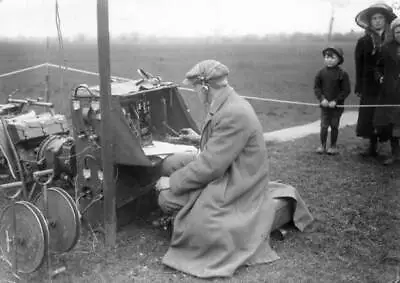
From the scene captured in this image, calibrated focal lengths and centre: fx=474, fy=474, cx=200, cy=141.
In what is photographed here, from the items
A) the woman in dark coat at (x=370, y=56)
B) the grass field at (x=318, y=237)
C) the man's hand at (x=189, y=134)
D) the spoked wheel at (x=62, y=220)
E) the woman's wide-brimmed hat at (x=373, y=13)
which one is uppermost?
the woman's wide-brimmed hat at (x=373, y=13)

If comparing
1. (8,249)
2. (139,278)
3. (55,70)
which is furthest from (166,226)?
(55,70)

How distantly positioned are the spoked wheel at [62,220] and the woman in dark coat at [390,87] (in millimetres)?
4484

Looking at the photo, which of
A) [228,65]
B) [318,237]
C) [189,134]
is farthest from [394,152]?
[228,65]

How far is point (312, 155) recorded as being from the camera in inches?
279

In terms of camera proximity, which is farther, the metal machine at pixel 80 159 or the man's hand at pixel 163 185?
the man's hand at pixel 163 185

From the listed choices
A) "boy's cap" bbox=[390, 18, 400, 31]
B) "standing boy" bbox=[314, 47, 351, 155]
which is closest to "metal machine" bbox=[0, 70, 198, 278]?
"standing boy" bbox=[314, 47, 351, 155]

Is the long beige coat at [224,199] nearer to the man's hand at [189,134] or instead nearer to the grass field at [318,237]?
the grass field at [318,237]

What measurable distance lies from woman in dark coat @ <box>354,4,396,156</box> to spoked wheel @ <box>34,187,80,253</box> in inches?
188

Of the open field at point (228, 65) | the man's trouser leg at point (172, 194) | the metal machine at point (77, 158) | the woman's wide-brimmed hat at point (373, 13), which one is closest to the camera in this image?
the metal machine at point (77, 158)

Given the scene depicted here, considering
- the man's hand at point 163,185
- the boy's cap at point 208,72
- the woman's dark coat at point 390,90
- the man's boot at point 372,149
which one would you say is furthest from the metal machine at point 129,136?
the man's boot at point 372,149

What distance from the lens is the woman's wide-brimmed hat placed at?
6367 millimetres

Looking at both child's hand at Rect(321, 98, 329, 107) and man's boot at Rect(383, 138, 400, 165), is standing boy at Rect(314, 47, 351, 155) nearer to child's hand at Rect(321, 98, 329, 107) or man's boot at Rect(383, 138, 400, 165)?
child's hand at Rect(321, 98, 329, 107)

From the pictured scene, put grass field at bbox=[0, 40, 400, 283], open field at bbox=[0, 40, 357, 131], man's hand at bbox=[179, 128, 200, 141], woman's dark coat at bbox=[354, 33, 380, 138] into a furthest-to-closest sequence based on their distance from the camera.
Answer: open field at bbox=[0, 40, 357, 131], woman's dark coat at bbox=[354, 33, 380, 138], man's hand at bbox=[179, 128, 200, 141], grass field at bbox=[0, 40, 400, 283]

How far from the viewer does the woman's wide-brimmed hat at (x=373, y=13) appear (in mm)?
6367
